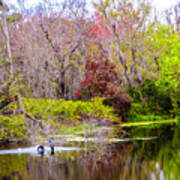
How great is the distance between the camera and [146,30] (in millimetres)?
39375

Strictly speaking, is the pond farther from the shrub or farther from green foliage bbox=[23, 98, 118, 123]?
the shrub

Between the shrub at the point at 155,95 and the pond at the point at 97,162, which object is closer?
the pond at the point at 97,162

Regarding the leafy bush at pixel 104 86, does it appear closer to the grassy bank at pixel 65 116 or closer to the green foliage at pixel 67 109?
the grassy bank at pixel 65 116

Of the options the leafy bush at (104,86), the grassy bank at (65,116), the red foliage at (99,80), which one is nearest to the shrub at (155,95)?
the grassy bank at (65,116)

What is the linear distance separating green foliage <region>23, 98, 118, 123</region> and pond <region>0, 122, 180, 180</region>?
4920 millimetres

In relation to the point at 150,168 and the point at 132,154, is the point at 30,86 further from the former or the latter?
the point at 150,168

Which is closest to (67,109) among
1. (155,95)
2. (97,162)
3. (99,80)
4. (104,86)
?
(104,86)

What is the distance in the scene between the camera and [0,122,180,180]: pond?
37.9 feet

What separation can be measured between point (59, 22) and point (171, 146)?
68.3 feet

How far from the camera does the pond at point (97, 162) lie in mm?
11562

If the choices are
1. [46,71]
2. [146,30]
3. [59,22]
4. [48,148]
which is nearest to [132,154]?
[48,148]

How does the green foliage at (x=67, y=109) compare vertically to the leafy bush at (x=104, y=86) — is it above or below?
below

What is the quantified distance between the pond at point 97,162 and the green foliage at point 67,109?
4.92 m

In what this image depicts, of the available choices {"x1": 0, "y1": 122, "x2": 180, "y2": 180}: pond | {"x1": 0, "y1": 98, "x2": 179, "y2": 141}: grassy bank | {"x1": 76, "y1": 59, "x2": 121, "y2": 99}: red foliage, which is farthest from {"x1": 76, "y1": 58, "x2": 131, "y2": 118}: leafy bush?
{"x1": 0, "y1": 122, "x2": 180, "y2": 180}: pond
